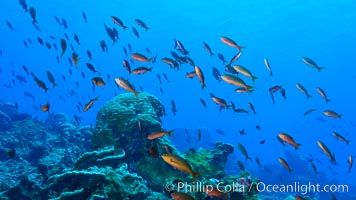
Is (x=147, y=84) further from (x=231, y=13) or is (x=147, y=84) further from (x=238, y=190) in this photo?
(x=238, y=190)

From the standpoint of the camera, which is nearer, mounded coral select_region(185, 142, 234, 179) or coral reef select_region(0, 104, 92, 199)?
coral reef select_region(0, 104, 92, 199)

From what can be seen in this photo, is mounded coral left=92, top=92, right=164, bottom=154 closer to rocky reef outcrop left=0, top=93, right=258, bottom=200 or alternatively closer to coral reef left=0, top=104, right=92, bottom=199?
rocky reef outcrop left=0, top=93, right=258, bottom=200

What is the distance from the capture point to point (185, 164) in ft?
14.1

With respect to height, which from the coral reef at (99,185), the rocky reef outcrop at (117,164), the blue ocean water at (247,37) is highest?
the blue ocean water at (247,37)

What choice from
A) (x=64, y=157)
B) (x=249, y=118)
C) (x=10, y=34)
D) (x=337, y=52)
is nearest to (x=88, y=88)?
(x=10, y=34)

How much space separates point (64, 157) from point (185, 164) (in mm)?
8132

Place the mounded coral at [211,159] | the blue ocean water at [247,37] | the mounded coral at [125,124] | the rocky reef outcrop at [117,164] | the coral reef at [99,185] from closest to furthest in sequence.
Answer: the coral reef at [99,185], the rocky reef outcrop at [117,164], the mounded coral at [125,124], the mounded coral at [211,159], the blue ocean water at [247,37]

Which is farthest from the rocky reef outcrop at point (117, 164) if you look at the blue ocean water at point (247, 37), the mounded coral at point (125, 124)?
the blue ocean water at point (247, 37)

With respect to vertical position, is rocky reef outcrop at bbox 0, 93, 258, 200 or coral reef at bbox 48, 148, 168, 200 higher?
rocky reef outcrop at bbox 0, 93, 258, 200

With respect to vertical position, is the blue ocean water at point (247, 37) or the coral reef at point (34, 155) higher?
the blue ocean water at point (247, 37)

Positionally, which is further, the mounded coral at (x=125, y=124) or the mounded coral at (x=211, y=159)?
the mounded coral at (x=211, y=159)

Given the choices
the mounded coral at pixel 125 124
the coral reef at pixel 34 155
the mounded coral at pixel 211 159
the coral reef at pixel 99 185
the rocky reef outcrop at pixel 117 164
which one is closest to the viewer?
the coral reef at pixel 99 185

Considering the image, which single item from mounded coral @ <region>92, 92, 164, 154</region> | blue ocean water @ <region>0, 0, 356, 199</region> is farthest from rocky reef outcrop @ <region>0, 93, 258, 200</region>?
blue ocean water @ <region>0, 0, 356, 199</region>

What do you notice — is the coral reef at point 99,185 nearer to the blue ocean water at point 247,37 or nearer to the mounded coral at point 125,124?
the mounded coral at point 125,124
